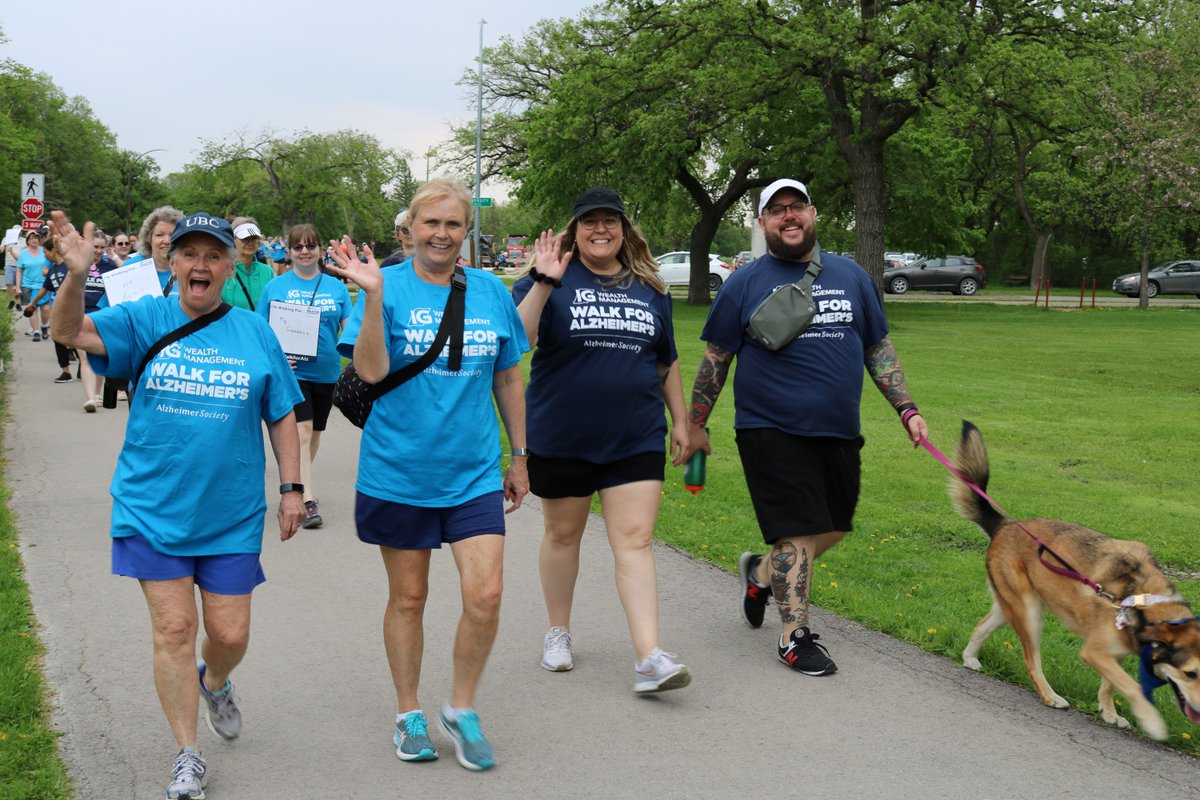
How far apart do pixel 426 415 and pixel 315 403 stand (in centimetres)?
446

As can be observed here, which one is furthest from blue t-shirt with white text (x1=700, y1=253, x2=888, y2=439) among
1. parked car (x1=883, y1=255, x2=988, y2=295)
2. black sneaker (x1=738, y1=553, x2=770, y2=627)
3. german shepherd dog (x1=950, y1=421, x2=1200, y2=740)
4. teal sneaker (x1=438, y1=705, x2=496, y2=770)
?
parked car (x1=883, y1=255, x2=988, y2=295)

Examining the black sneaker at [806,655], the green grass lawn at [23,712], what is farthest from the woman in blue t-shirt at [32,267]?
the black sneaker at [806,655]

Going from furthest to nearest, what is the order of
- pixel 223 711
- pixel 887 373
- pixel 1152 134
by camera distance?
pixel 1152 134, pixel 887 373, pixel 223 711

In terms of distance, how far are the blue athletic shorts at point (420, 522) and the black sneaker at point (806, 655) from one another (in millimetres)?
1634

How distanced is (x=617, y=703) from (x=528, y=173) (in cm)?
3096

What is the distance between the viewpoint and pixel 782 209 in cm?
511

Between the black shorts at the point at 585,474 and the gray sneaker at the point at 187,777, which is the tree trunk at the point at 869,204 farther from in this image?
the gray sneaker at the point at 187,777

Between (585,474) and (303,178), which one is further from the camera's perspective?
(303,178)

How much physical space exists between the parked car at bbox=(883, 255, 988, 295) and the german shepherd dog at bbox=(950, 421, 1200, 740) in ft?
142

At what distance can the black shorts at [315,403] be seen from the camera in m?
8.04

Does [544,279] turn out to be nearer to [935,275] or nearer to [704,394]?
[704,394]

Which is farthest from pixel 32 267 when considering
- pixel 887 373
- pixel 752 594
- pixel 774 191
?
pixel 887 373

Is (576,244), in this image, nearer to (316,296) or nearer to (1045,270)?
(316,296)

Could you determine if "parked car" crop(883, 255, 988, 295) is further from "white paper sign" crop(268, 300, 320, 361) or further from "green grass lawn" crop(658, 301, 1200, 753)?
"white paper sign" crop(268, 300, 320, 361)
